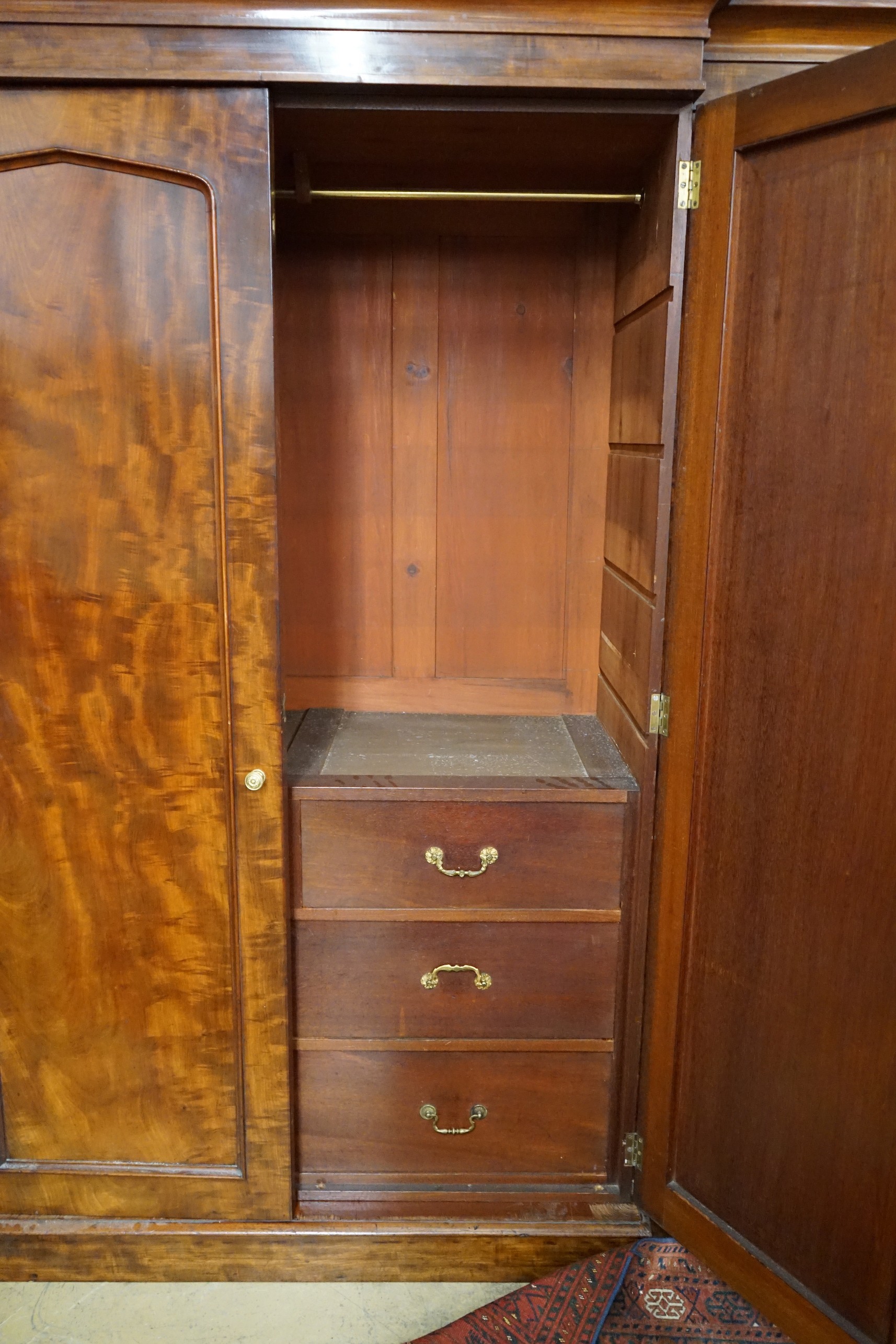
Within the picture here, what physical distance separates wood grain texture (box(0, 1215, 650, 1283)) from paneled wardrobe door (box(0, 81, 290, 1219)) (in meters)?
0.04

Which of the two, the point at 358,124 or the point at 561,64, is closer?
the point at 561,64

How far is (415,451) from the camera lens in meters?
2.05

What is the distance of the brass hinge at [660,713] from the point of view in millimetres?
1607

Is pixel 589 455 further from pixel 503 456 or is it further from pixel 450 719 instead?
pixel 450 719

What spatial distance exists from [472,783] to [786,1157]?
0.77 metres

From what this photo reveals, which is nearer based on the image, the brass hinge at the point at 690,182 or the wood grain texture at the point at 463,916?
the brass hinge at the point at 690,182

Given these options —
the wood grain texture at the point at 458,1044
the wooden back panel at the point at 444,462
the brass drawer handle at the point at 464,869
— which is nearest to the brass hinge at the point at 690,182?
the wooden back panel at the point at 444,462

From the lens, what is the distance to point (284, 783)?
1.66 m

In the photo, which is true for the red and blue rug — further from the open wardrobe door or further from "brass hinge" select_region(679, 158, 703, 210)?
"brass hinge" select_region(679, 158, 703, 210)

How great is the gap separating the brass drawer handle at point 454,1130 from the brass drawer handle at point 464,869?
17.8 inches

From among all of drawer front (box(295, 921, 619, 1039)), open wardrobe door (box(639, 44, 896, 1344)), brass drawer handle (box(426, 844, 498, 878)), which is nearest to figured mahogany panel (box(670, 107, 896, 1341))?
open wardrobe door (box(639, 44, 896, 1344))

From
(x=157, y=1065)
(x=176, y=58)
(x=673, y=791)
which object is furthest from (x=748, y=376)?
(x=157, y=1065)

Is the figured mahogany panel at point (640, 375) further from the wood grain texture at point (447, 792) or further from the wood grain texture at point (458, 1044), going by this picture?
the wood grain texture at point (458, 1044)

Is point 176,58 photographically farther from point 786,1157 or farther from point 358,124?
point 786,1157
